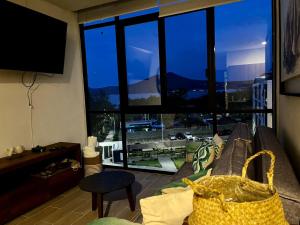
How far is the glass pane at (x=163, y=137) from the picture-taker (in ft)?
11.9

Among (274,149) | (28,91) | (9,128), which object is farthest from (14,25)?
(274,149)

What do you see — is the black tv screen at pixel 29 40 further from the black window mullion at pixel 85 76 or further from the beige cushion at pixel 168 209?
the beige cushion at pixel 168 209

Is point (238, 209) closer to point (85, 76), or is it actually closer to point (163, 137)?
point (163, 137)

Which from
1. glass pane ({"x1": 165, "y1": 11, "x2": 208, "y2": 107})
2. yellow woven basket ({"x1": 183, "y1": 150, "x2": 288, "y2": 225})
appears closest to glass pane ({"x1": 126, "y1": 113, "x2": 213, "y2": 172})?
glass pane ({"x1": 165, "y1": 11, "x2": 208, "y2": 107})

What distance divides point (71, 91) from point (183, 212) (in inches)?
133

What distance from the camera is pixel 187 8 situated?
3266mm

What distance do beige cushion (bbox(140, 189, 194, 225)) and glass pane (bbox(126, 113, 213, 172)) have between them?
240cm

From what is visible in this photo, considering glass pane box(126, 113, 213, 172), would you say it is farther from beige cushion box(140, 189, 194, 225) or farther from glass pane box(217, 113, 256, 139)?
beige cushion box(140, 189, 194, 225)

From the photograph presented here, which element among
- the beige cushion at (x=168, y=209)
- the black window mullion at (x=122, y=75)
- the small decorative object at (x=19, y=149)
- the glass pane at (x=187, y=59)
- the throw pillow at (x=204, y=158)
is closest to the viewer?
the beige cushion at (x=168, y=209)

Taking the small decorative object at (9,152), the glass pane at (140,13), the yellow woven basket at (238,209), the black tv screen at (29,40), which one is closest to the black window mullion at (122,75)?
the glass pane at (140,13)

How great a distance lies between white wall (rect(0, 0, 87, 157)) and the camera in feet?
9.99

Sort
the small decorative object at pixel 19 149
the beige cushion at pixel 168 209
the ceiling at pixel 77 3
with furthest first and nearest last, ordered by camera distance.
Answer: the ceiling at pixel 77 3 → the small decorative object at pixel 19 149 → the beige cushion at pixel 168 209

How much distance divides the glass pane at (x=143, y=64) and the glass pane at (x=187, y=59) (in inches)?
9.1

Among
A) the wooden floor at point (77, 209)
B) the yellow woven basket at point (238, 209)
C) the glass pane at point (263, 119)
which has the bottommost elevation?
the wooden floor at point (77, 209)
